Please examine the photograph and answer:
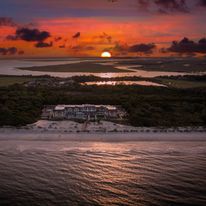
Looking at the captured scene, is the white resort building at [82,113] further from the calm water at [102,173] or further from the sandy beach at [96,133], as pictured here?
the calm water at [102,173]

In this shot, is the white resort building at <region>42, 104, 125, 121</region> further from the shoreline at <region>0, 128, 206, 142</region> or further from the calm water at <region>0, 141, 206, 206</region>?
the calm water at <region>0, 141, 206, 206</region>

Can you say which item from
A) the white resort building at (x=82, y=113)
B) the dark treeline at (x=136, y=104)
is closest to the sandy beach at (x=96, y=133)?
the dark treeline at (x=136, y=104)

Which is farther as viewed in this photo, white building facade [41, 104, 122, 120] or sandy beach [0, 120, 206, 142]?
white building facade [41, 104, 122, 120]

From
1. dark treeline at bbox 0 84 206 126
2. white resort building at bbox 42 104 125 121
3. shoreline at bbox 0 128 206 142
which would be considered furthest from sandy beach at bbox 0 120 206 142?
white resort building at bbox 42 104 125 121

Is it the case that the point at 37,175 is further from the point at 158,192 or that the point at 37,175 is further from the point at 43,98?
the point at 43,98

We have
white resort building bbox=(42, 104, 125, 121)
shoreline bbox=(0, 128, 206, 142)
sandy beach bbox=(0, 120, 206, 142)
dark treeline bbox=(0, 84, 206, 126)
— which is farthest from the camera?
white resort building bbox=(42, 104, 125, 121)

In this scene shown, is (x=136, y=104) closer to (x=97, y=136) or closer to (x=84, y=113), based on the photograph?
(x=84, y=113)

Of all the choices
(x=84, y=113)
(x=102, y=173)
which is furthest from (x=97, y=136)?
(x=102, y=173)
